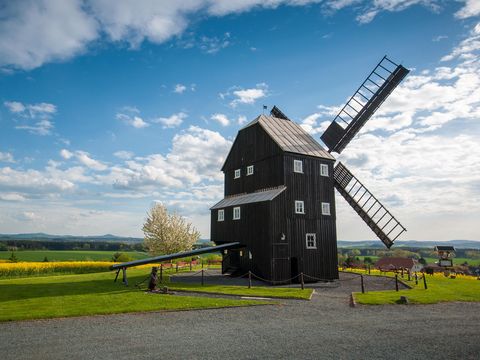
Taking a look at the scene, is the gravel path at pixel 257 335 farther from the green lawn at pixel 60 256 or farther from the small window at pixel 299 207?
the green lawn at pixel 60 256

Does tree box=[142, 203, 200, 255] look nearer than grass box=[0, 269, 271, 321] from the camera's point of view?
No

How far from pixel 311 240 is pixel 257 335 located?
1863 cm

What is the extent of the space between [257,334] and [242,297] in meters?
8.24

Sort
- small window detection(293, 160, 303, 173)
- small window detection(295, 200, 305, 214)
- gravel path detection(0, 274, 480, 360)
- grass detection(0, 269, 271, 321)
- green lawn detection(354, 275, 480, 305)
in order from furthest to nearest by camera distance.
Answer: small window detection(293, 160, 303, 173) → small window detection(295, 200, 305, 214) → green lawn detection(354, 275, 480, 305) → grass detection(0, 269, 271, 321) → gravel path detection(0, 274, 480, 360)

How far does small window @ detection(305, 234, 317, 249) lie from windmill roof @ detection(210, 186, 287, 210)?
459 centimetres

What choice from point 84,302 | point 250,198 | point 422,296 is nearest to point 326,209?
point 250,198

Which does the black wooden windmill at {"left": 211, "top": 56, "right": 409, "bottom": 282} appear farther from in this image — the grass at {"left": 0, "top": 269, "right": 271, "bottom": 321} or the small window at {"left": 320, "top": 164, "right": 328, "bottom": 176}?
the grass at {"left": 0, "top": 269, "right": 271, "bottom": 321}

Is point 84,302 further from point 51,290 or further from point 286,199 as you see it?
point 286,199

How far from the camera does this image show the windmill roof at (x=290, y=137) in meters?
30.8

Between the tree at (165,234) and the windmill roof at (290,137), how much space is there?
15644 mm

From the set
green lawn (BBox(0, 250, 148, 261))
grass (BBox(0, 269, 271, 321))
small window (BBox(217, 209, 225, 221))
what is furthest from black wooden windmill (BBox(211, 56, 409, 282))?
green lawn (BBox(0, 250, 148, 261))

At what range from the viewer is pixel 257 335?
12.0 m

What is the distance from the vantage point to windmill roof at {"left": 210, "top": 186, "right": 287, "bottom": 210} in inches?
1124

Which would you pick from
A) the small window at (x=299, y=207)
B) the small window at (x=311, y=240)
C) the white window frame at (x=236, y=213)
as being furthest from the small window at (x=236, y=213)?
the small window at (x=311, y=240)
